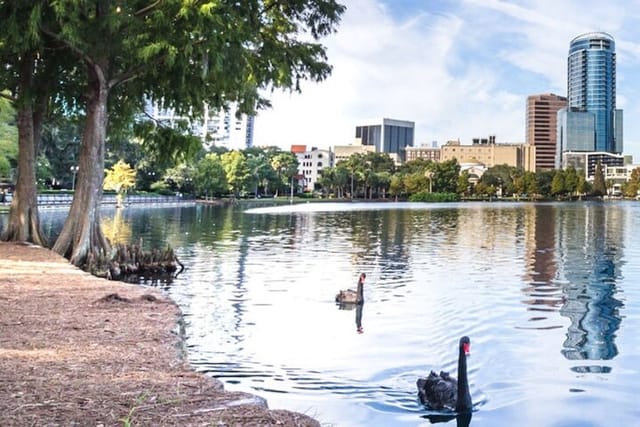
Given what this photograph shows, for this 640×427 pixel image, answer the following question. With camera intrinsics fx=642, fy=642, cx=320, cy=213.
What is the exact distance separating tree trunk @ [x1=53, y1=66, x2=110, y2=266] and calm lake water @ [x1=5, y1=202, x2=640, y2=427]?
8.95 ft

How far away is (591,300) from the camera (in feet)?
48.2

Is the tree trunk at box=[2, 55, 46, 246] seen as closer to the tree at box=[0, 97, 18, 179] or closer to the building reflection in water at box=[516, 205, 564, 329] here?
the tree at box=[0, 97, 18, 179]

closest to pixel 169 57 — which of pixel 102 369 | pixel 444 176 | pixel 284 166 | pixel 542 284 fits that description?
pixel 102 369

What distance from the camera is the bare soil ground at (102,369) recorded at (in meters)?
4.80

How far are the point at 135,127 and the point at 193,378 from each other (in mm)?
15286

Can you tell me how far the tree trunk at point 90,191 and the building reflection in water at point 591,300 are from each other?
11896 mm

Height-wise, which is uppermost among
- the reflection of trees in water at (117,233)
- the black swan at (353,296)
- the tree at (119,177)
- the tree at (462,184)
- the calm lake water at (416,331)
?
the tree at (462,184)

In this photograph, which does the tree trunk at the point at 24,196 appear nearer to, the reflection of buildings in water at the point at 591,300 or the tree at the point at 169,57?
the tree at the point at 169,57

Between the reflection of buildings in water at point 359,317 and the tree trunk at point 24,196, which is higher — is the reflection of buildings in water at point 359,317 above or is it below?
below

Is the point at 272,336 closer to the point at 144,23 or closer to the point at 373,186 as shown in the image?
the point at 144,23

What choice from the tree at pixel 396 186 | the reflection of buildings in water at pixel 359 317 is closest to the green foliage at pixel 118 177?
the reflection of buildings in water at pixel 359 317

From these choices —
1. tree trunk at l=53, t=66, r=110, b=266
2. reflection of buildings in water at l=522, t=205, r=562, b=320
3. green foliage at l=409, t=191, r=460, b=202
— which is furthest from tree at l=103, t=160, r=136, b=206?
green foliage at l=409, t=191, r=460, b=202

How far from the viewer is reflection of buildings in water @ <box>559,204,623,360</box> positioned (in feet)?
34.1

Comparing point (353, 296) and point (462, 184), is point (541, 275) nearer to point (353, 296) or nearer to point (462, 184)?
→ point (353, 296)
